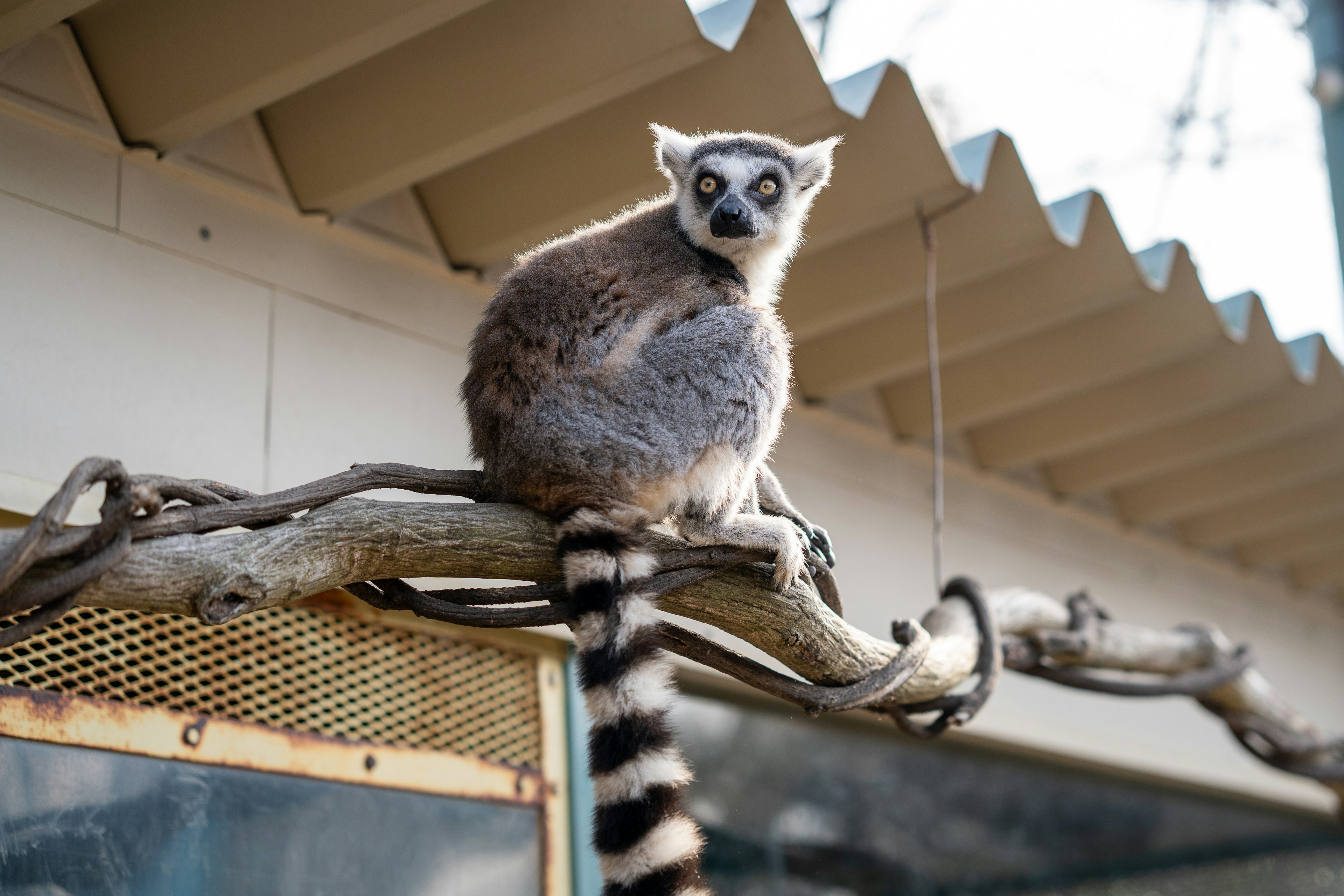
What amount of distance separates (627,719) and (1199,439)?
464cm

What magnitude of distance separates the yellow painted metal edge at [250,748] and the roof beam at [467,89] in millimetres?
1670

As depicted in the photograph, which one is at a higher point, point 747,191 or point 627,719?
point 747,191

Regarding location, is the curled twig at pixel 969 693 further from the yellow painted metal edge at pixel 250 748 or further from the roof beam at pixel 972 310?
the roof beam at pixel 972 310

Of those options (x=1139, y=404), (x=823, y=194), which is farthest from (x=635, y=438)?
(x=1139, y=404)

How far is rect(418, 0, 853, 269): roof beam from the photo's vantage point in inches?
144

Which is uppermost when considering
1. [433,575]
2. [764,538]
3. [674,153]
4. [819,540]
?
[674,153]

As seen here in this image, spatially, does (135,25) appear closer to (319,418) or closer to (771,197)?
(319,418)

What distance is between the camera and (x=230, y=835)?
3.01m

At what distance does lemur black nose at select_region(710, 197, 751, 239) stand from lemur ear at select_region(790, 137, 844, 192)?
0.47 meters

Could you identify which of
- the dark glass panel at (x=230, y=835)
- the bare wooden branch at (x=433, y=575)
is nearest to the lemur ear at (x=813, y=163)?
the bare wooden branch at (x=433, y=575)

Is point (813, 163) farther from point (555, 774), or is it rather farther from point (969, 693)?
point (555, 774)

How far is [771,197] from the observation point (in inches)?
138

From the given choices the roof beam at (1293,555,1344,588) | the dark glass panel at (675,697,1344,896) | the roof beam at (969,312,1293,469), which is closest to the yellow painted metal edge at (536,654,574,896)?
the dark glass panel at (675,697,1344,896)

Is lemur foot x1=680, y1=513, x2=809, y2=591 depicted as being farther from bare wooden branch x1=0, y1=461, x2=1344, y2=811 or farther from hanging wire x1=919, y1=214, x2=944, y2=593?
hanging wire x1=919, y1=214, x2=944, y2=593
